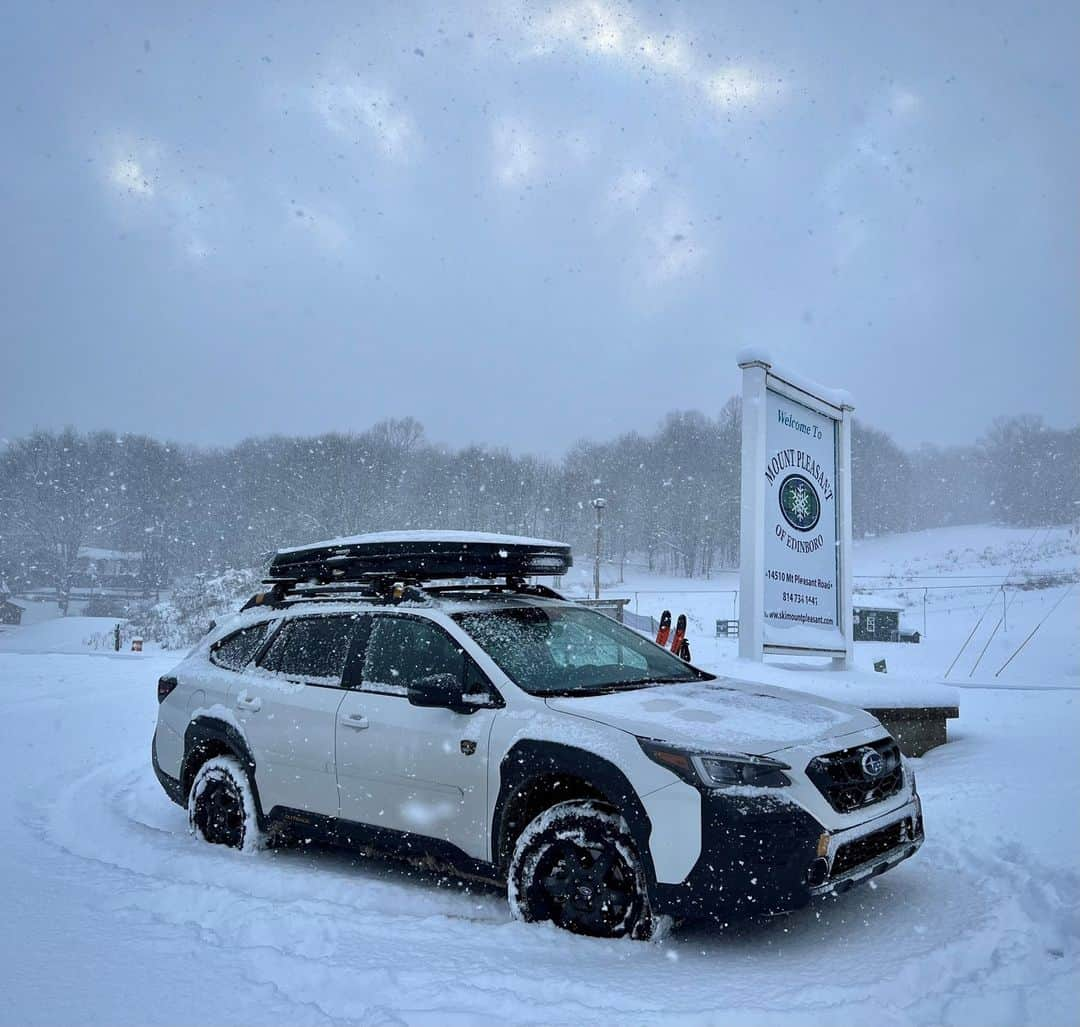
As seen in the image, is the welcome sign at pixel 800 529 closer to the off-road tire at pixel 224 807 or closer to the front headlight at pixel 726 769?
the off-road tire at pixel 224 807

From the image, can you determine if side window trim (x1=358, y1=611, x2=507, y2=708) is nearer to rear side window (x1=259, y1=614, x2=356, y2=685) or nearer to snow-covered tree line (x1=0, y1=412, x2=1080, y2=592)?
rear side window (x1=259, y1=614, x2=356, y2=685)

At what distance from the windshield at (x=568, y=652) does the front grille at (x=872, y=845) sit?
4.39 ft

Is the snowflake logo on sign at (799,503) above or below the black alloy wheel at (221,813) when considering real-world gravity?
above

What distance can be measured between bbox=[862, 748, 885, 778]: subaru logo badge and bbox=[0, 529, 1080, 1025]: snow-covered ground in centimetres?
68

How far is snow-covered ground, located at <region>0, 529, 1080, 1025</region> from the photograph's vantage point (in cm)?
318

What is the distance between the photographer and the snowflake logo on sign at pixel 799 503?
993 centimetres

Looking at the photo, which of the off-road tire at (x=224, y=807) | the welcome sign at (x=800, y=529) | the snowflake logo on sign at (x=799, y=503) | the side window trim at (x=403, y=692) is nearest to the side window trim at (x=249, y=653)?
the off-road tire at (x=224, y=807)

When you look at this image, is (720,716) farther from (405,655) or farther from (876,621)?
(876,621)

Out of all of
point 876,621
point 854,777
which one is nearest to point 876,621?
point 876,621

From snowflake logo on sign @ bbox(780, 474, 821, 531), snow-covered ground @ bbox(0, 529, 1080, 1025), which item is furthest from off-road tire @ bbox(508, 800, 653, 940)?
snowflake logo on sign @ bbox(780, 474, 821, 531)

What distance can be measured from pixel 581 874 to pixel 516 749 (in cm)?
61

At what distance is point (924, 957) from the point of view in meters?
3.54

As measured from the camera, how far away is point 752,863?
3498 millimetres

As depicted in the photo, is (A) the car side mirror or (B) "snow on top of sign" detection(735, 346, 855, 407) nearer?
(A) the car side mirror
